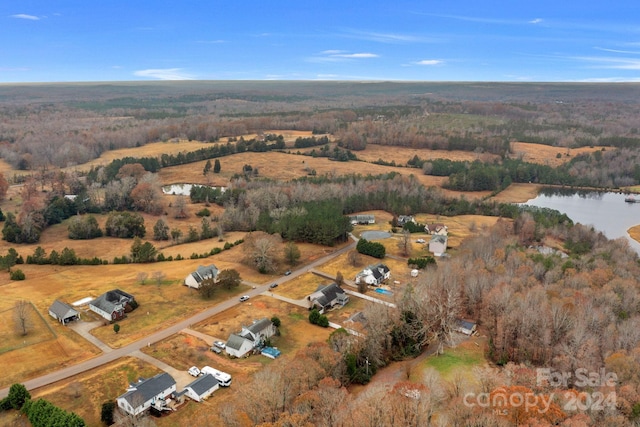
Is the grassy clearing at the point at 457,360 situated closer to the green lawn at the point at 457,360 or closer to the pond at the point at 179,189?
the green lawn at the point at 457,360

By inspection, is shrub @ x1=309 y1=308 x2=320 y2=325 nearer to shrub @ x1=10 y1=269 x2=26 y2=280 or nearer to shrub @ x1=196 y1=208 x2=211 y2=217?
shrub @ x1=10 y1=269 x2=26 y2=280

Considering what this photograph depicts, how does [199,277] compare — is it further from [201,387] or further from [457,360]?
[457,360]

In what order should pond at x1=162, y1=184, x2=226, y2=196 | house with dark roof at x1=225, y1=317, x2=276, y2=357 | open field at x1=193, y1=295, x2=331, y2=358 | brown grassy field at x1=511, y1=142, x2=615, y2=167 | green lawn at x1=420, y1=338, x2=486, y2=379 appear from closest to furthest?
green lawn at x1=420, y1=338, x2=486, y2=379 → house with dark roof at x1=225, y1=317, x2=276, y2=357 → open field at x1=193, y1=295, x2=331, y2=358 → pond at x1=162, y1=184, x2=226, y2=196 → brown grassy field at x1=511, y1=142, x2=615, y2=167

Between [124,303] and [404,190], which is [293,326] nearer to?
[124,303]

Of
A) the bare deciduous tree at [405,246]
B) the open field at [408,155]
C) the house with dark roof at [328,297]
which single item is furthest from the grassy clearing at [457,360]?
the open field at [408,155]

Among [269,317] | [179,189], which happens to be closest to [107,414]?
[269,317]

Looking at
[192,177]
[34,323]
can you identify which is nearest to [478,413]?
[34,323]

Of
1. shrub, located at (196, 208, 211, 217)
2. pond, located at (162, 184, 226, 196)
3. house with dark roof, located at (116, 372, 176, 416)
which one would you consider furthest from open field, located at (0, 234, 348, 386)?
pond, located at (162, 184, 226, 196)
